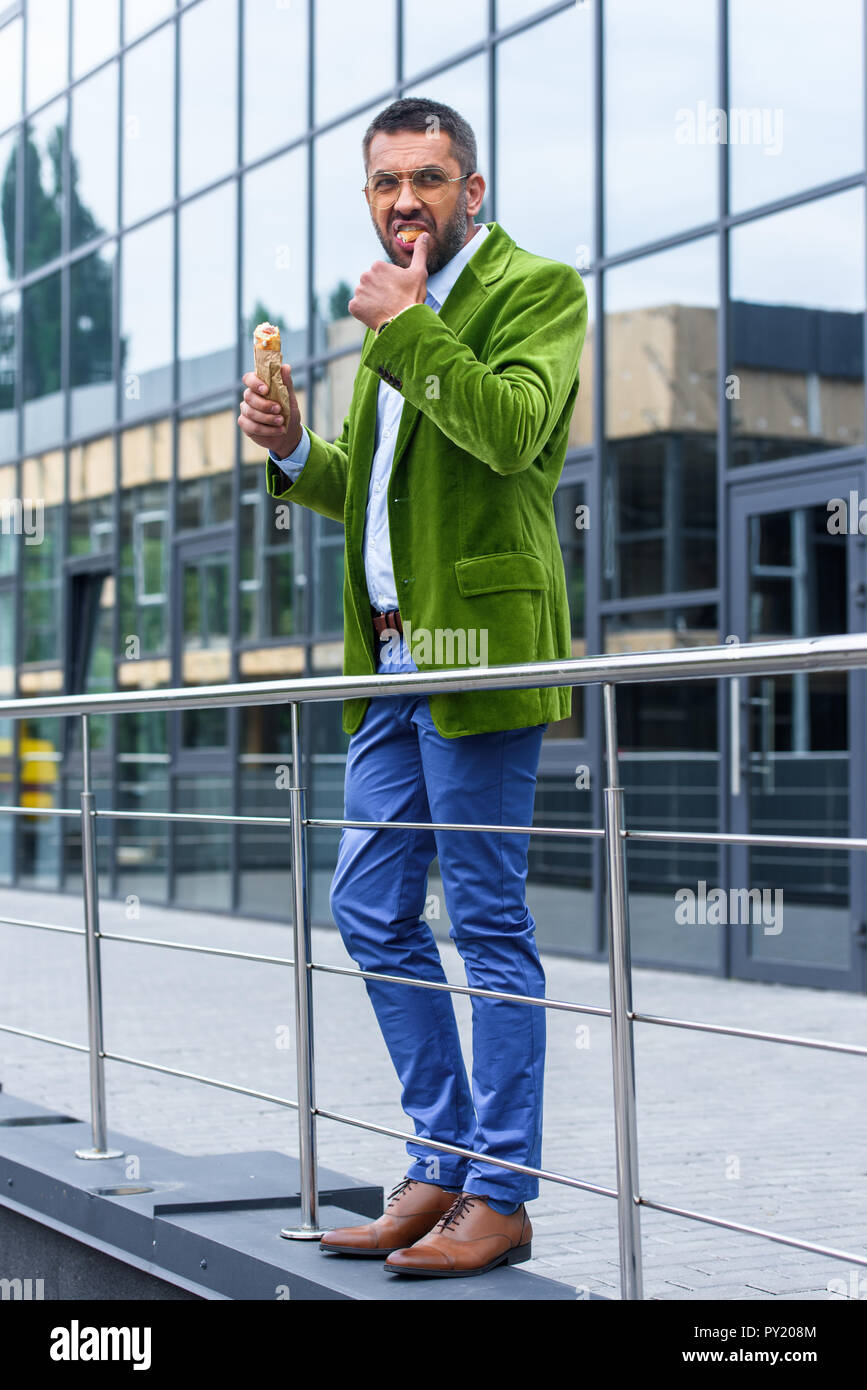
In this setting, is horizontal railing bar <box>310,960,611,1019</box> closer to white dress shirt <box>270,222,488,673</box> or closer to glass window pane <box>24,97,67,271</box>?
white dress shirt <box>270,222,488,673</box>

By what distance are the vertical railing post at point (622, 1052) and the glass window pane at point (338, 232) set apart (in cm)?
980

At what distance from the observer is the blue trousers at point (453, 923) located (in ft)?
9.50

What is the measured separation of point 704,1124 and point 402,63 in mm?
8487

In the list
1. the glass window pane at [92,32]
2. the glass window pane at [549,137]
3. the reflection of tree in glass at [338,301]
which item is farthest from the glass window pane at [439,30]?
the glass window pane at [92,32]

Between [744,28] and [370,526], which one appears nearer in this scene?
[370,526]

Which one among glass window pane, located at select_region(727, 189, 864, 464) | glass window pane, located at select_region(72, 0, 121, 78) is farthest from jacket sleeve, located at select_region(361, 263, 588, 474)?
glass window pane, located at select_region(72, 0, 121, 78)

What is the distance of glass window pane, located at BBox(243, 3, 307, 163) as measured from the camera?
A: 1297 centimetres

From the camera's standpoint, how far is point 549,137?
409 inches

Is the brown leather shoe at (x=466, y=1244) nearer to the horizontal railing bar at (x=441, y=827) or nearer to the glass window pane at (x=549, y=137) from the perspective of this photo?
the horizontal railing bar at (x=441, y=827)

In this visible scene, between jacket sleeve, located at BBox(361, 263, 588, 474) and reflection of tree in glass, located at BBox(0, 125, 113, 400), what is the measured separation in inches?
508

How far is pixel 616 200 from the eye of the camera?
9.88m

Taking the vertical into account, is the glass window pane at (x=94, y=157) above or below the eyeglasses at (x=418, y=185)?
above
